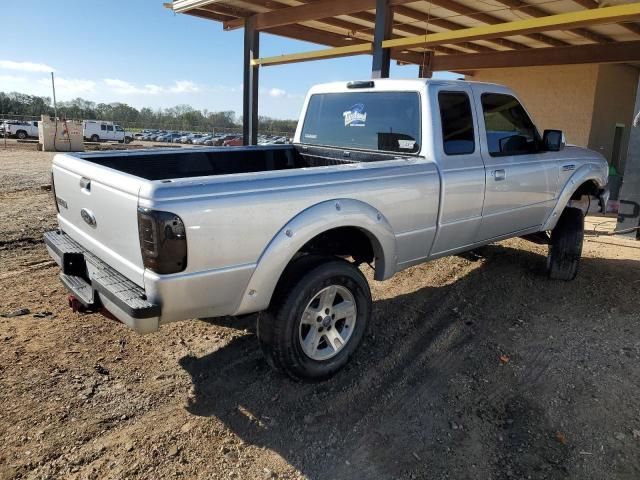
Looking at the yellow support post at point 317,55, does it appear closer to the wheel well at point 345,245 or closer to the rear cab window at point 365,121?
the rear cab window at point 365,121

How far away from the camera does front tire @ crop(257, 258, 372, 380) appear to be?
9.71 ft

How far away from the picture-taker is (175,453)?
257cm

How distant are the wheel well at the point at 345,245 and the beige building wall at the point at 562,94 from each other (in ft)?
38.5

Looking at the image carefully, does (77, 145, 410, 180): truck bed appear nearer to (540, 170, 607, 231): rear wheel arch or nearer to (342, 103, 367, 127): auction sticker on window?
(342, 103, 367, 127): auction sticker on window

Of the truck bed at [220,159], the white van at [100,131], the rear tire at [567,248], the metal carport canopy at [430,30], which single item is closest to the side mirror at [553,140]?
the rear tire at [567,248]

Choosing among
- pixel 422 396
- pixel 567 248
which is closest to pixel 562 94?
pixel 567 248

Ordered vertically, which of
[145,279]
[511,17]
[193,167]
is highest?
[511,17]

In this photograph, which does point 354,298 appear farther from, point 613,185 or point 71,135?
point 71,135

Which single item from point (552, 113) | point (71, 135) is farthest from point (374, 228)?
point (71, 135)

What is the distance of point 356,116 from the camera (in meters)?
4.42

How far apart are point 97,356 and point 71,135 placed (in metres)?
28.1

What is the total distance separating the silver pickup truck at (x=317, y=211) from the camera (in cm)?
252

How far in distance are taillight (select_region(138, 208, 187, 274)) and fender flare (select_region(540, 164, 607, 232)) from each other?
158 inches

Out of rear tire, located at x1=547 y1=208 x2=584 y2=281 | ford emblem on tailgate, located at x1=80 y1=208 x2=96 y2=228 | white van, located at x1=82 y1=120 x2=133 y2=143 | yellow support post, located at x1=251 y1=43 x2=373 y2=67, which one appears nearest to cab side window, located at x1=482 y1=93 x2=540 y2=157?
rear tire, located at x1=547 y1=208 x2=584 y2=281
